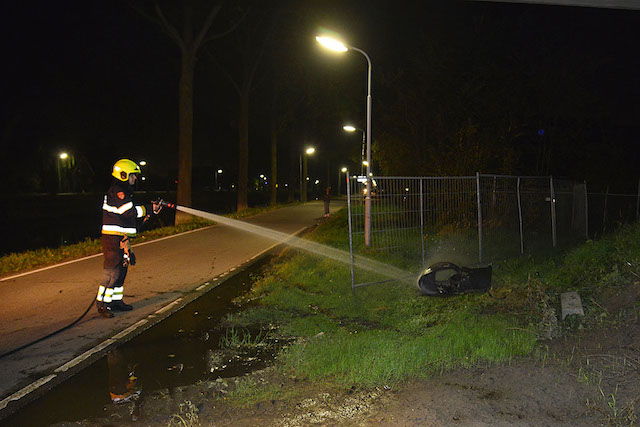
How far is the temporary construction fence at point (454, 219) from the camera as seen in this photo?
380 inches

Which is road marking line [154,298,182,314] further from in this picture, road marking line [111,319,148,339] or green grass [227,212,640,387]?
green grass [227,212,640,387]

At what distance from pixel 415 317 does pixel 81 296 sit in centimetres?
583

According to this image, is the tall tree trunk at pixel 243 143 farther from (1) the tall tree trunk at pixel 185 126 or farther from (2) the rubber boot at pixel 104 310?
(2) the rubber boot at pixel 104 310

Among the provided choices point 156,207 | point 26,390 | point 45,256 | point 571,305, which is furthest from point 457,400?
point 45,256

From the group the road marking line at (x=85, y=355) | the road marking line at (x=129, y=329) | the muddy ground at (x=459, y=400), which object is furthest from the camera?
the road marking line at (x=129, y=329)

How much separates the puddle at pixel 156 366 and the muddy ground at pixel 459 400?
27cm

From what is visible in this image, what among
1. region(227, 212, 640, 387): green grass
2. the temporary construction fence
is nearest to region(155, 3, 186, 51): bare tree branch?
the temporary construction fence

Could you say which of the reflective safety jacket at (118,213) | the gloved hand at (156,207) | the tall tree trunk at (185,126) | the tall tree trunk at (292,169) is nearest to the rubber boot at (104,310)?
the reflective safety jacket at (118,213)

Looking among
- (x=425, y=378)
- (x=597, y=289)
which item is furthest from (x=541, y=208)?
(x=425, y=378)

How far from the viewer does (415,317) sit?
672cm

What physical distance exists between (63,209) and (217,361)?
42.9 metres

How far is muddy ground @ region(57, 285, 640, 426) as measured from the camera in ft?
12.4

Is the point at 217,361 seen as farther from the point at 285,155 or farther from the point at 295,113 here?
the point at 285,155

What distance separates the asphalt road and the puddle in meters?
0.48
